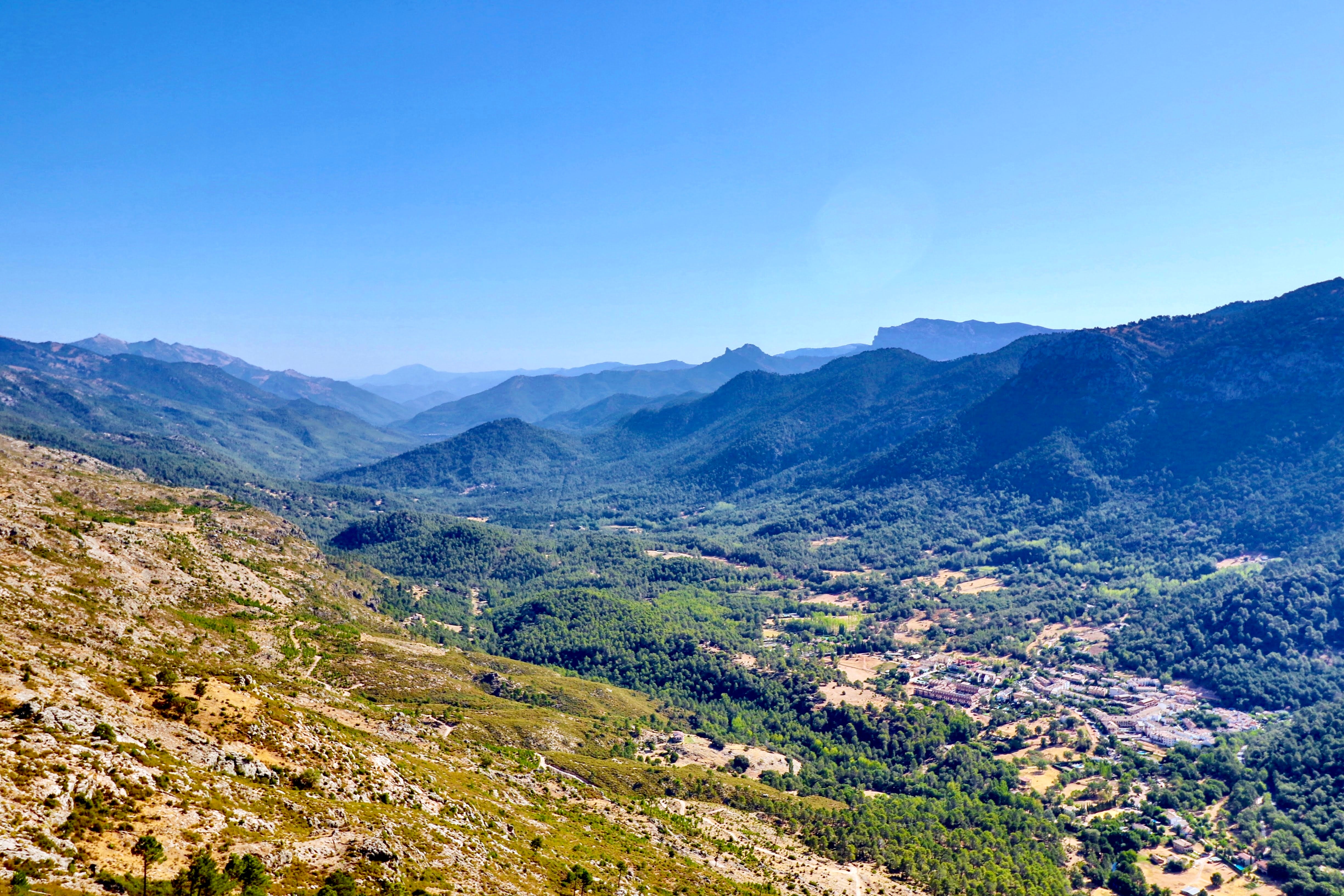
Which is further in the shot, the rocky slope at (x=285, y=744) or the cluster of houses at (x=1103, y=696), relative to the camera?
the cluster of houses at (x=1103, y=696)

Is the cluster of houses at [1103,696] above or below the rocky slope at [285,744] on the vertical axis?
below

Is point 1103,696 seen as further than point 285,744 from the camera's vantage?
Yes

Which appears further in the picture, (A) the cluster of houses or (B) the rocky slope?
(A) the cluster of houses

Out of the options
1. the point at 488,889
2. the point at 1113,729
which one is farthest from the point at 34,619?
the point at 1113,729

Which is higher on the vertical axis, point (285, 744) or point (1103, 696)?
point (285, 744)

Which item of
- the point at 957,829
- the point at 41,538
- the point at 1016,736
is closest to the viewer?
the point at 41,538

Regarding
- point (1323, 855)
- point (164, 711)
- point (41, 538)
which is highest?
point (41, 538)

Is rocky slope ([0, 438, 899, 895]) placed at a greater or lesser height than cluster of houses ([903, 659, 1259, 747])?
greater

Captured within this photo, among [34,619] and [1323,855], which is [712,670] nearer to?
[1323,855]
